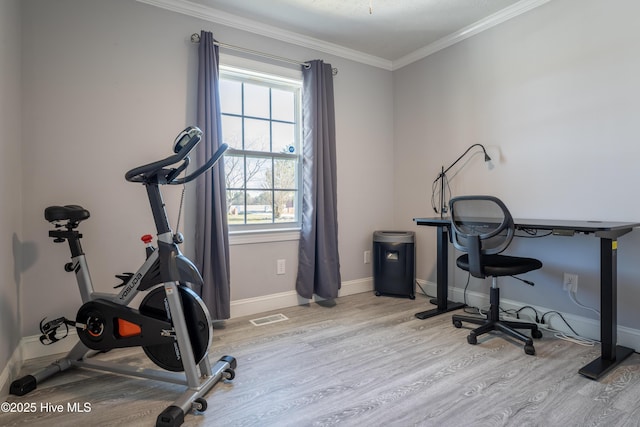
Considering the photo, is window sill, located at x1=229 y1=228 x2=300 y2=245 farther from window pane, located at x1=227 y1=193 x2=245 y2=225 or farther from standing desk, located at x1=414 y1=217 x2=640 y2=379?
standing desk, located at x1=414 y1=217 x2=640 y2=379

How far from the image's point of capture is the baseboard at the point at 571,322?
2.18 meters

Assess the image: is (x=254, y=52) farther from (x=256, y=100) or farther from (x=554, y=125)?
(x=554, y=125)

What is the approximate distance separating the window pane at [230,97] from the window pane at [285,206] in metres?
0.81

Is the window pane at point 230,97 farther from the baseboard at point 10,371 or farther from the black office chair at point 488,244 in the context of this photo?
the baseboard at point 10,371

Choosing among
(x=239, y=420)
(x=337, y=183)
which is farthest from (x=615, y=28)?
(x=239, y=420)

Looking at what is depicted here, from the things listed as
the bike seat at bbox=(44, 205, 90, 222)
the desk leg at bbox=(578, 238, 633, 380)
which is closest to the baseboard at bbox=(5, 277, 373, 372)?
the bike seat at bbox=(44, 205, 90, 222)

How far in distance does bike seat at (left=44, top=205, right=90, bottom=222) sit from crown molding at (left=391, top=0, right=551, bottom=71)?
3252 mm

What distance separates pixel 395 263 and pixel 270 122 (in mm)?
1810

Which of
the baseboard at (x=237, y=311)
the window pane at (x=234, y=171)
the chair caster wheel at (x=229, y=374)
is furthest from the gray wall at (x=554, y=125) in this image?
the chair caster wheel at (x=229, y=374)

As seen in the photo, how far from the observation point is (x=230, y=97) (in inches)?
114

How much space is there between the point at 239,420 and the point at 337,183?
2.31 m

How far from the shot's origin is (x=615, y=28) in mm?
2189

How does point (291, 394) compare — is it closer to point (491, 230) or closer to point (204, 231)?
point (204, 231)

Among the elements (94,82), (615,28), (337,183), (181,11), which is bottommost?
(337,183)
